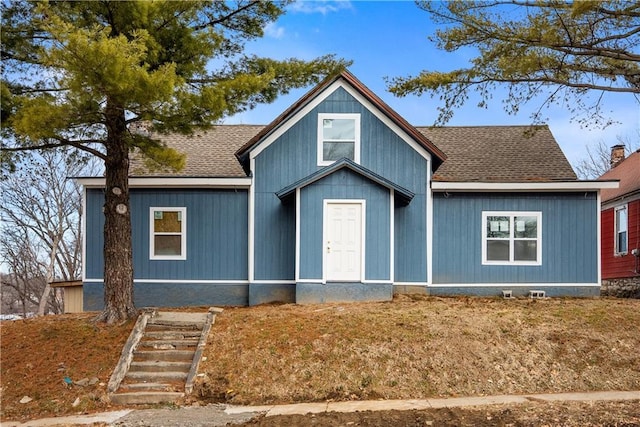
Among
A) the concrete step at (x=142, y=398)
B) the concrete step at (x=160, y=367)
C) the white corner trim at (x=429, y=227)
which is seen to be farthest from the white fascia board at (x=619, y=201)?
the concrete step at (x=142, y=398)

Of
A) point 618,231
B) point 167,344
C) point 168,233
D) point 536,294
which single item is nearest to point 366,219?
point 536,294

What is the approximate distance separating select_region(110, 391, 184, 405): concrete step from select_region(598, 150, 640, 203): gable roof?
52.4ft

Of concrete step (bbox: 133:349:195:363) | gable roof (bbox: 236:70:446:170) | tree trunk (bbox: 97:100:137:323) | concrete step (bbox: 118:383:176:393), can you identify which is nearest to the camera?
concrete step (bbox: 118:383:176:393)

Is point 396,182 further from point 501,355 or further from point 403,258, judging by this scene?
point 501,355

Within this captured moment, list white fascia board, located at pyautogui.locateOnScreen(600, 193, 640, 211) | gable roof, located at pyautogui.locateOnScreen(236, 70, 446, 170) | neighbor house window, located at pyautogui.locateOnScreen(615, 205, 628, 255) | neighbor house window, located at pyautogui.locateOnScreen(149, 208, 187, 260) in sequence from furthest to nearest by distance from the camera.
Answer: neighbor house window, located at pyautogui.locateOnScreen(615, 205, 628, 255), white fascia board, located at pyautogui.locateOnScreen(600, 193, 640, 211), neighbor house window, located at pyautogui.locateOnScreen(149, 208, 187, 260), gable roof, located at pyautogui.locateOnScreen(236, 70, 446, 170)

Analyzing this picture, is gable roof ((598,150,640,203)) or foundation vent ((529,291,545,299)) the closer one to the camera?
foundation vent ((529,291,545,299))

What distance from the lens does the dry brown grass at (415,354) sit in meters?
7.87

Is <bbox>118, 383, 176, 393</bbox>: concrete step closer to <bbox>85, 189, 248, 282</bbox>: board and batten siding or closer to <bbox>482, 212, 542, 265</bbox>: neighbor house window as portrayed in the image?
<bbox>85, 189, 248, 282</bbox>: board and batten siding

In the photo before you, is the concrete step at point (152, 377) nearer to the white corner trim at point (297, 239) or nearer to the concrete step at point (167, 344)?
the concrete step at point (167, 344)

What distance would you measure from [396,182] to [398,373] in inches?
241

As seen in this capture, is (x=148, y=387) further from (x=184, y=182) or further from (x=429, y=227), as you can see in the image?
(x=429, y=227)

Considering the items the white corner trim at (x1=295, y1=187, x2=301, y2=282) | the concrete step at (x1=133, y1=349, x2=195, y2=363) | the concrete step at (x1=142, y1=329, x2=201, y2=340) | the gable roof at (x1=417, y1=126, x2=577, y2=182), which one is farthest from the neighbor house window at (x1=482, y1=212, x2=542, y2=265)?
the concrete step at (x1=133, y1=349, x2=195, y2=363)

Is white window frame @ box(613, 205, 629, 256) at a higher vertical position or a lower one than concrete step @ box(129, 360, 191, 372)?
higher

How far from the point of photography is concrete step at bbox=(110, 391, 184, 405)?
784cm
